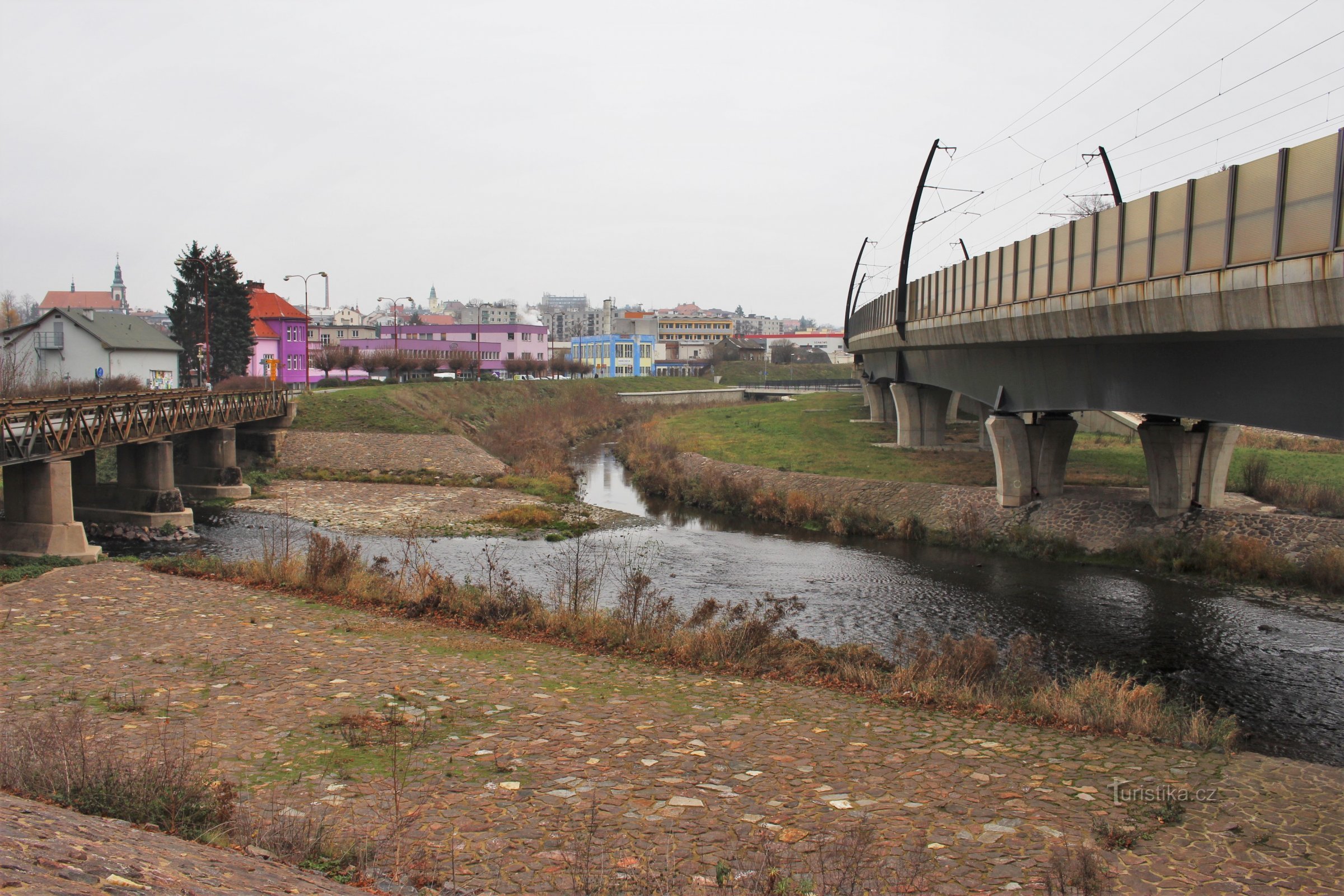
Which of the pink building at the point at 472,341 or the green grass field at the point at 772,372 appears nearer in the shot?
the pink building at the point at 472,341

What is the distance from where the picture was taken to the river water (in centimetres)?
1814

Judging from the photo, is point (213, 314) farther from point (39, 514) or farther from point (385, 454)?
point (39, 514)

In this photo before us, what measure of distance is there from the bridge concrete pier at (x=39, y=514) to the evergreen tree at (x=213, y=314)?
5475cm

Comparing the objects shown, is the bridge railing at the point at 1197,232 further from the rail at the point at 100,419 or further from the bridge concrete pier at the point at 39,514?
the rail at the point at 100,419

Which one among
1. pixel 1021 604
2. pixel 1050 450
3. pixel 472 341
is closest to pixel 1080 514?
pixel 1050 450

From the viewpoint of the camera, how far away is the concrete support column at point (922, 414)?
175 ft

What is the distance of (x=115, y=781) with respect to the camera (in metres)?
8.48

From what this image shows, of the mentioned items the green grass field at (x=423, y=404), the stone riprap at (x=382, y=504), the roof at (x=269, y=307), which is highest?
the roof at (x=269, y=307)

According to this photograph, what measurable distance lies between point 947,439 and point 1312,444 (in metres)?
18.8

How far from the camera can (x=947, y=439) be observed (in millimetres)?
57719

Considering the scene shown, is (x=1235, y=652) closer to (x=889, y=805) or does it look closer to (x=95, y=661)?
(x=889, y=805)

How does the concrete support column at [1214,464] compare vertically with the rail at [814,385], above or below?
below

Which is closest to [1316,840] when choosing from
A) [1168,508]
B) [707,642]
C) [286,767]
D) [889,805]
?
[889,805]

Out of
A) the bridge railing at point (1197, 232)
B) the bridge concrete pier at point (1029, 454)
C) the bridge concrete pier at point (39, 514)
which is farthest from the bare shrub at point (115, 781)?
the bridge concrete pier at point (1029, 454)
